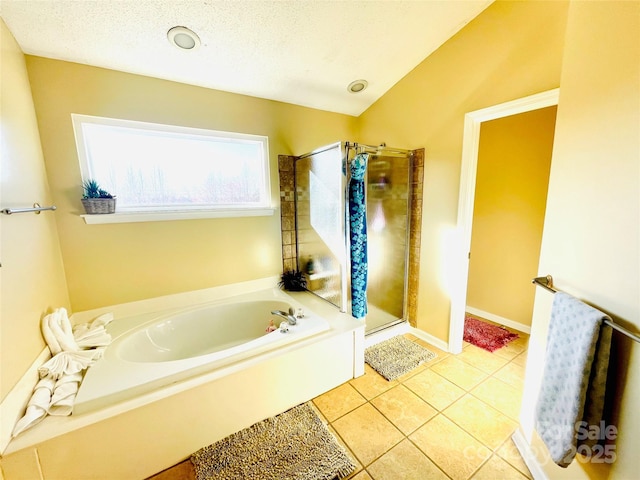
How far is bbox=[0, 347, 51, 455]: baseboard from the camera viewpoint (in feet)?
3.35

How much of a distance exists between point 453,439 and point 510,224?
82.1 inches

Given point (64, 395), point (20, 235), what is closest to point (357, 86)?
point (20, 235)

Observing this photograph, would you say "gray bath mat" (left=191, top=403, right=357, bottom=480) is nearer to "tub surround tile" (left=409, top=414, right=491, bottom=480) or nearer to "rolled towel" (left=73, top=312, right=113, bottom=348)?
"tub surround tile" (left=409, top=414, right=491, bottom=480)

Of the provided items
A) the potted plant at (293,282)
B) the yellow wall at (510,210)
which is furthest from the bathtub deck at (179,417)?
the yellow wall at (510,210)

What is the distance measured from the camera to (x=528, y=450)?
1.31 metres

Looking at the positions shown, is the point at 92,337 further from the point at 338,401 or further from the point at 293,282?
the point at 338,401

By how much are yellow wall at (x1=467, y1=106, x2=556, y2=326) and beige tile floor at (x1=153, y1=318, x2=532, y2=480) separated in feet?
2.46

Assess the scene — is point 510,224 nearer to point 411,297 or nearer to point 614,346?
point 411,297

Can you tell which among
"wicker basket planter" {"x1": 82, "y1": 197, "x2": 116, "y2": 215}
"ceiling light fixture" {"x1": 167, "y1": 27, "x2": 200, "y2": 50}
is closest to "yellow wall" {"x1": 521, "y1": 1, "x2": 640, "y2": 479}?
"ceiling light fixture" {"x1": 167, "y1": 27, "x2": 200, "y2": 50}

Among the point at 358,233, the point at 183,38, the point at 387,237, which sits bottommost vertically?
the point at 387,237

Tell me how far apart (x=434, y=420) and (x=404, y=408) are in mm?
185

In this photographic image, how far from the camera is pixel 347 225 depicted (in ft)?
6.62

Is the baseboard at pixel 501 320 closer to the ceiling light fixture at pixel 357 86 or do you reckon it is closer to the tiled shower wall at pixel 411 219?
the tiled shower wall at pixel 411 219

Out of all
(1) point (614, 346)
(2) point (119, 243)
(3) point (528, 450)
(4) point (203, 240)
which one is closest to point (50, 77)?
(2) point (119, 243)
